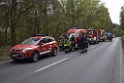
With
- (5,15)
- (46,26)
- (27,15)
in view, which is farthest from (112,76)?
(46,26)

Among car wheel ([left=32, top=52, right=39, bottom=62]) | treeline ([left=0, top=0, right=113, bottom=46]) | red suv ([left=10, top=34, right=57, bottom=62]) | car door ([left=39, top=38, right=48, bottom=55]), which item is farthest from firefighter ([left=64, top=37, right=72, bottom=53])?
car wheel ([left=32, top=52, right=39, bottom=62])

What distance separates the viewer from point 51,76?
11.6m

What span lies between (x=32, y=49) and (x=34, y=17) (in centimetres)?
1772

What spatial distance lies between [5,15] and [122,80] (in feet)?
72.6

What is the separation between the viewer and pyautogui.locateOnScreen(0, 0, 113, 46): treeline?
2867cm

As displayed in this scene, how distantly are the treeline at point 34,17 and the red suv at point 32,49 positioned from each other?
860cm

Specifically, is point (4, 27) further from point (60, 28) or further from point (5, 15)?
point (60, 28)

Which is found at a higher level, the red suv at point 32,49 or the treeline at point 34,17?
the treeline at point 34,17

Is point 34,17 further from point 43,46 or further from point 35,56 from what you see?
point 35,56

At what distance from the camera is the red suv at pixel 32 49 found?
1714 cm

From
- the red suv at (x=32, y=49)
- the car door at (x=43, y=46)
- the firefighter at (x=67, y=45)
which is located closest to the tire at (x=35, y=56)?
the red suv at (x=32, y=49)

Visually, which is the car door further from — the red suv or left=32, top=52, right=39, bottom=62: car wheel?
left=32, top=52, right=39, bottom=62: car wheel

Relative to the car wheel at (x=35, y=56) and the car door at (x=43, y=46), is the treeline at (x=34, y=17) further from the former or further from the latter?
the car wheel at (x=35, y=56)

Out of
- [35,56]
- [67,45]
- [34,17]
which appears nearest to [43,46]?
[35,56]
